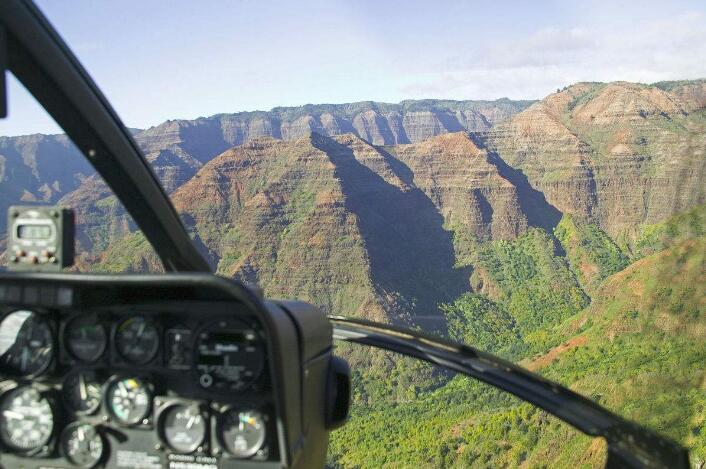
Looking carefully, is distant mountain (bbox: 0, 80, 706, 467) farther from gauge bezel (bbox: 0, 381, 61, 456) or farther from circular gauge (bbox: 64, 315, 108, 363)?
gauge bezel (bbox: 0, 381, 61, 456)

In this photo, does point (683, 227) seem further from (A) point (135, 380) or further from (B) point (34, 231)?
(B) point (34, 231)

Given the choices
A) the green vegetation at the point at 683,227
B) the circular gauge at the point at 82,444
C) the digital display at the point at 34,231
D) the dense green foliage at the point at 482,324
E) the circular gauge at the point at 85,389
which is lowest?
the dense green foliage at the point at 482,324

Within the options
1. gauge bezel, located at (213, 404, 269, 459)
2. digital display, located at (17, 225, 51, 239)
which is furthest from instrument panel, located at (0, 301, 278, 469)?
digital display, located at (17, 225, 51, 239)

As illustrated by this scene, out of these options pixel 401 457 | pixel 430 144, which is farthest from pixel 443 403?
pixel 430 144

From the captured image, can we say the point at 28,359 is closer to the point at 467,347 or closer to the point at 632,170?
the point at 467,347

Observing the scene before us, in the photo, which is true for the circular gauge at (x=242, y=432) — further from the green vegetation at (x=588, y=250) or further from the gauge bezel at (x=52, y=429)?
the green vegetation at (x=588, y=250)

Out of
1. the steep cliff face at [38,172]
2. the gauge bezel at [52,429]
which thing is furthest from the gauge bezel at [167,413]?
the steep cliff face at [38,172]
